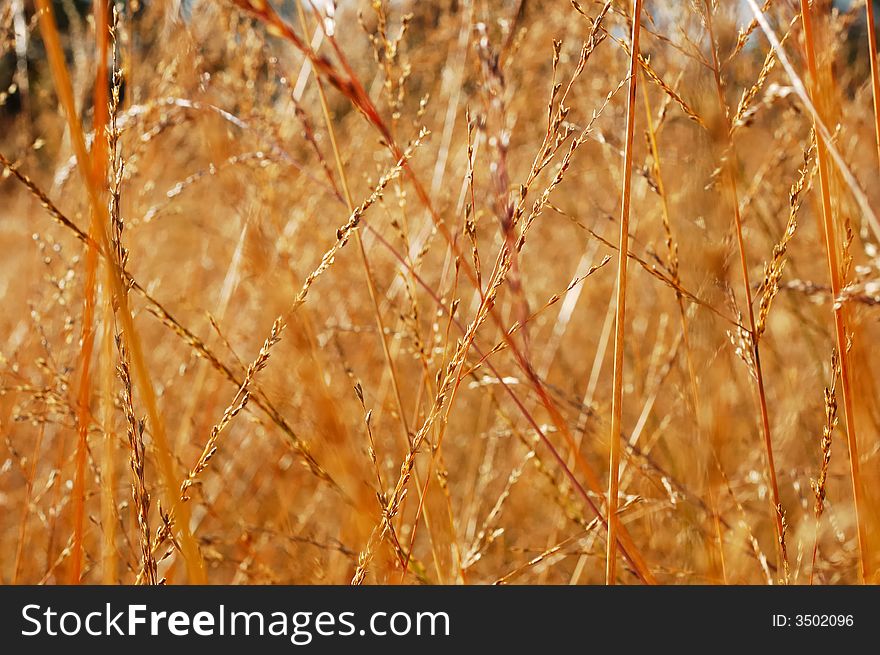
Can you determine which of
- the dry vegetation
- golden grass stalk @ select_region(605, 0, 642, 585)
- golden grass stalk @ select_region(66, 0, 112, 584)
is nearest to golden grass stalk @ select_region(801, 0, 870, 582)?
the dry vegetation

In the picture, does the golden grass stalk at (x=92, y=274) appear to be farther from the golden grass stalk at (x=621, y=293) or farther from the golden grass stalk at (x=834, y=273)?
the golden grass stalk at (x=834, y=273)

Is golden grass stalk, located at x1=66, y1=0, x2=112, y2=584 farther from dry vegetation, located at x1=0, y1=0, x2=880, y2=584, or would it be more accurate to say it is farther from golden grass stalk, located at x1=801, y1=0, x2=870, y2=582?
golden grass stalk, located at x1=801, y1=0, x2=870, y2=582

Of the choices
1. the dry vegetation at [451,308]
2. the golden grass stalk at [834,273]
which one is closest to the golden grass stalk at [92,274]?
the dry vegetation at [451,308]

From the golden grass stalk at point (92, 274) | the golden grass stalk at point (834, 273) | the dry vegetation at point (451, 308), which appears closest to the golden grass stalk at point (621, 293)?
the dry vegetation at point (451, 308)

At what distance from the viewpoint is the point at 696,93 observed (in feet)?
2.12

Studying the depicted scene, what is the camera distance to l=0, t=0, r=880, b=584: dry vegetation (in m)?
0.63

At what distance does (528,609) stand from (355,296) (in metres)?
1.13

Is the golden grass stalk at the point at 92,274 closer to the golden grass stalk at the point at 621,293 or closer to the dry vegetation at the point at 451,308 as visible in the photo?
the dry vegetation at the point at 451,308

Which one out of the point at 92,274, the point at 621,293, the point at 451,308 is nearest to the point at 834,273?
the point at 621,293

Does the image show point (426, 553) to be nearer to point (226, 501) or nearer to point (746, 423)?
point (226, 501)

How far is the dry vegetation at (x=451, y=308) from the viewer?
2.06ft

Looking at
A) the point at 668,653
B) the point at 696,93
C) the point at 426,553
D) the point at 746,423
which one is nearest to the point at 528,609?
the point at 668,653

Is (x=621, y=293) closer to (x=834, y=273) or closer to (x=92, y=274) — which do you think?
(x=834, y=273)

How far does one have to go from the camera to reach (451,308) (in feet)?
2.06
